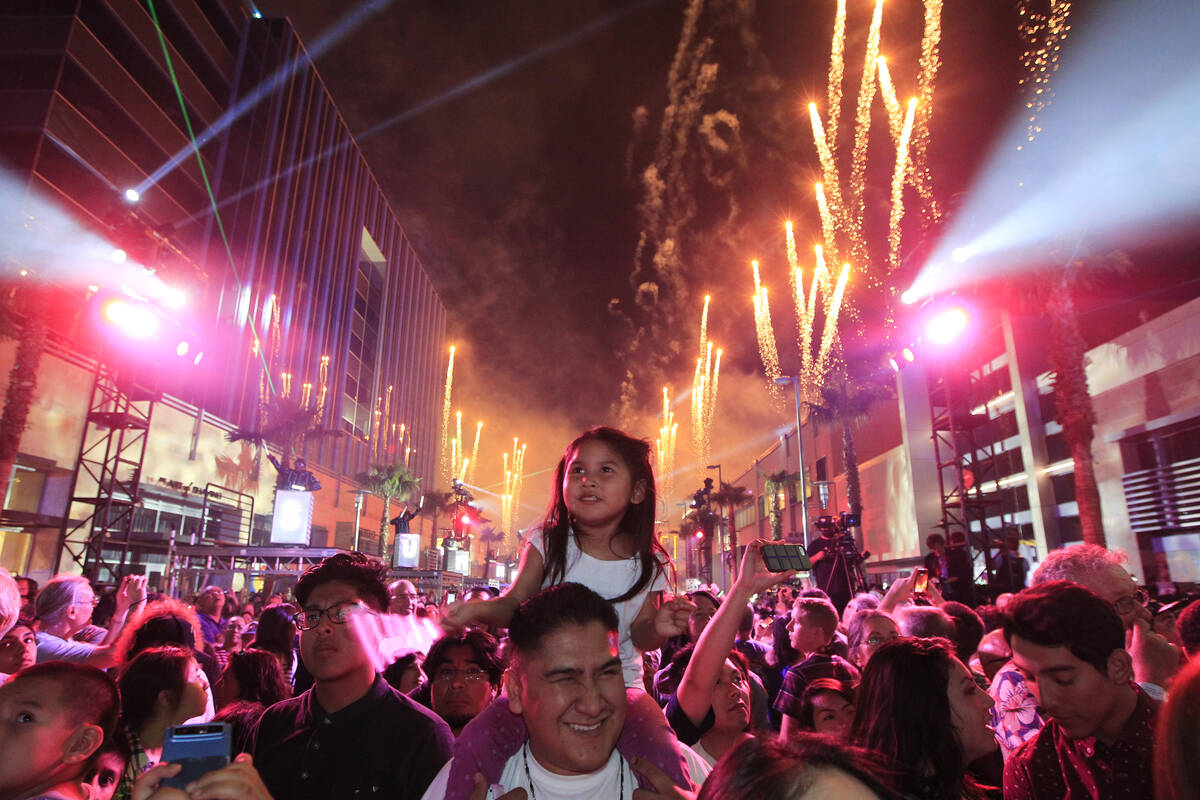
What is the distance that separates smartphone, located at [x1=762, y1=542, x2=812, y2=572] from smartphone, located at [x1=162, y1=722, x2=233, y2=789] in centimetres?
220

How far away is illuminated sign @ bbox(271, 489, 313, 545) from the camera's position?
20484 millimetres

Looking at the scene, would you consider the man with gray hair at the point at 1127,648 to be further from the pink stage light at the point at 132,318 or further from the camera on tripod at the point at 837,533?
the pink stage light at the point at 132,318

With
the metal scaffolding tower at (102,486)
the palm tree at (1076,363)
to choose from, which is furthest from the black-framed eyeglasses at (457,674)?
the metal scaffolding tower at (102,486)

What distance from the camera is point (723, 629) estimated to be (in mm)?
2990

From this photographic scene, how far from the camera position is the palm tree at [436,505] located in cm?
7331

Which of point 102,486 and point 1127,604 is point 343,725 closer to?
point 1127,604

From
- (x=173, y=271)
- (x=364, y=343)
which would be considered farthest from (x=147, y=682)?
(x=364, y=343)

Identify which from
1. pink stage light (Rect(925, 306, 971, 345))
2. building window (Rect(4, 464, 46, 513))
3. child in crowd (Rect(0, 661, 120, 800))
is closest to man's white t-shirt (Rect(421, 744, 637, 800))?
child in crowd (Rect(0, 661, 120, 800))

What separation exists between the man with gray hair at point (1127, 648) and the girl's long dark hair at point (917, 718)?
1.41 metres

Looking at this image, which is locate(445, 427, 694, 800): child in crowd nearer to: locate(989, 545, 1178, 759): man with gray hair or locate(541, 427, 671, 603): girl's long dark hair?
locate(541, 427, 671, 603): girl's long dark hair

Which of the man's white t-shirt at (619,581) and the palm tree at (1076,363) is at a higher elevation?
the palm tree at (1076,363)

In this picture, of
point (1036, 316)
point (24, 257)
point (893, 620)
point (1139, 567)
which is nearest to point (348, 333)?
point (24, 257)

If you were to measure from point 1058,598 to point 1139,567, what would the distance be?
23.4 m

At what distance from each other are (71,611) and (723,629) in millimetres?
5977
